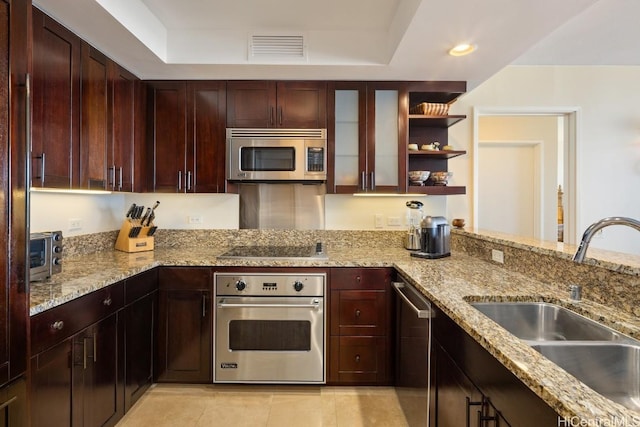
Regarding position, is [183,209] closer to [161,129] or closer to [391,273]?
[161,129]

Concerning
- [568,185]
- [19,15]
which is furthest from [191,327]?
[568,185]

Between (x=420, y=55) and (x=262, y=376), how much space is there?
238cm

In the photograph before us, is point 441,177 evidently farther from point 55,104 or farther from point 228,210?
point 55,104

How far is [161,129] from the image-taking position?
2631 millimetres

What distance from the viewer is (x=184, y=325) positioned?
229cm

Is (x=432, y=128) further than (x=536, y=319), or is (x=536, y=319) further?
(x=432, y=128)

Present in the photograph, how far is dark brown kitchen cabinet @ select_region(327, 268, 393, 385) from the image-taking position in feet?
7.52

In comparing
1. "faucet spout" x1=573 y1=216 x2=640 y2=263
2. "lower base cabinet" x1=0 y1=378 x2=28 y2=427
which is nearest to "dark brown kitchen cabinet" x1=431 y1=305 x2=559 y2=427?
"faucet spout" x1=573 y1=216 x2=640 y2=263

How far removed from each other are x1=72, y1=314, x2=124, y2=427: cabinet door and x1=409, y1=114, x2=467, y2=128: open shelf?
Result: 2.46m

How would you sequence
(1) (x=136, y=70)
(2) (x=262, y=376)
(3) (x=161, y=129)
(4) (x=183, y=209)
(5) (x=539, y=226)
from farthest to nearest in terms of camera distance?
(5) (x=539, y=226) < (4) (x=183, y=209) < (3) (x=161, y=129) < (1) (x=136, y=70) < (2) (x=262, y=376)

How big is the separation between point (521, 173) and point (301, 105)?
10.5 ft

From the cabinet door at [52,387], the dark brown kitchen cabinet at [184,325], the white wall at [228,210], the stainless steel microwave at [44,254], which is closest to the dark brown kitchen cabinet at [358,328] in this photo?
the white wall at [228,210]

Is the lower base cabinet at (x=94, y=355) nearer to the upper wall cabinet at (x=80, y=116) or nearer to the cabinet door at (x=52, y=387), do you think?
the cabinet door at (x=52, y=387)

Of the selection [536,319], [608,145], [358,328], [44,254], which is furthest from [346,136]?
[608,145]
